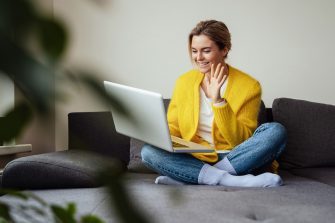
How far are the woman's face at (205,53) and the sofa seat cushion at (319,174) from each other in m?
0.61

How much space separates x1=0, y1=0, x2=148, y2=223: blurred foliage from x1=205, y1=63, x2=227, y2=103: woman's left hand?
2.02 metres

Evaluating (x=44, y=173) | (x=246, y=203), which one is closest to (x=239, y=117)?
(x=246, y=203)

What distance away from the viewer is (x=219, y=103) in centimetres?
212

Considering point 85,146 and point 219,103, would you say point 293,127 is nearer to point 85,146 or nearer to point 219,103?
point 219,103

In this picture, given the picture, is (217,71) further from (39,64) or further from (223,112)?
(39,64)

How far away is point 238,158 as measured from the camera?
209 centimetres

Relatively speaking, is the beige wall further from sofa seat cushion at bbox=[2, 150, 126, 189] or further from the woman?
sofa seat cushion at bbox=[2, 150, 126, 189]

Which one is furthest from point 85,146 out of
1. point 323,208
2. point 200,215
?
point 323,208

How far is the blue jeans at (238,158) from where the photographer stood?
2062 millimetres

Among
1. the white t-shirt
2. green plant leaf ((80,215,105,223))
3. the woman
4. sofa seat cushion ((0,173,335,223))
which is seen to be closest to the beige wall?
the woman

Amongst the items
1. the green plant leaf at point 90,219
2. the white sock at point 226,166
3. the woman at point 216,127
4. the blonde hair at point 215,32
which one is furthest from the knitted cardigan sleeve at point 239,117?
the green plant leaf at point 90,219

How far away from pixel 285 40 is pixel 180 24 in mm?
582

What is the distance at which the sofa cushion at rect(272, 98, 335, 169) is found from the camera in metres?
2.49

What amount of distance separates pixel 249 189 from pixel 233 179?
0.12m
